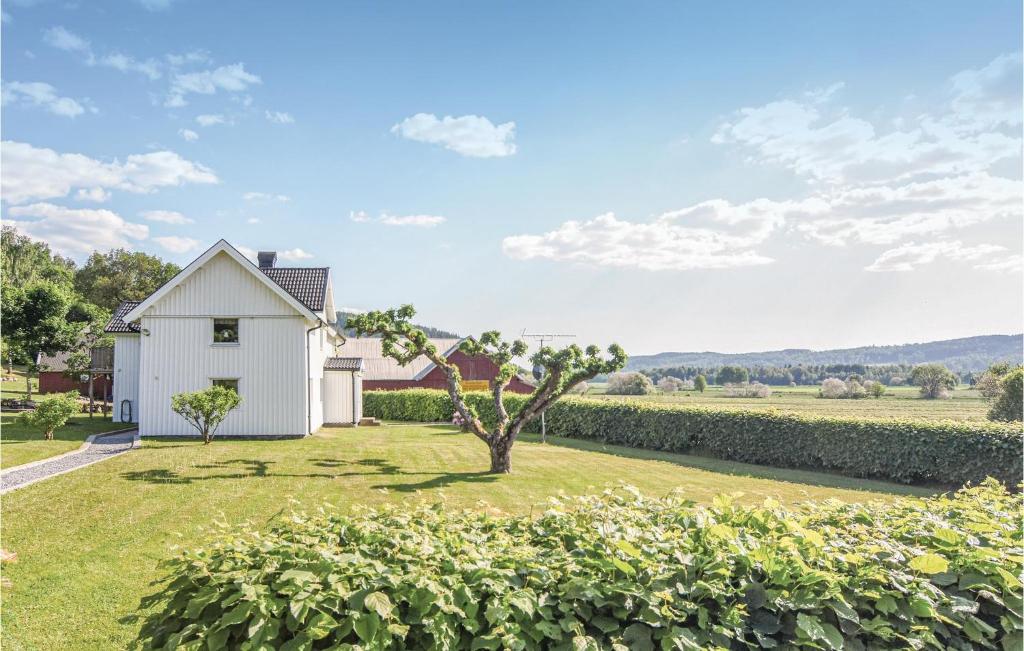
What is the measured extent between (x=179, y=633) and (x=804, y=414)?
2085cm

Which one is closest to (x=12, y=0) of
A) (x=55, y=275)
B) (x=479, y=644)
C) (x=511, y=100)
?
(x=511, y=100)

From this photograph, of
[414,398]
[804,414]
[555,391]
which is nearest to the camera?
[555,391]

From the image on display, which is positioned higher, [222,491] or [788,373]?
[788,373]

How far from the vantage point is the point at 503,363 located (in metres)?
16.9

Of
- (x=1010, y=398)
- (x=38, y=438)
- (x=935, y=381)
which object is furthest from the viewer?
(x=935, y=381)

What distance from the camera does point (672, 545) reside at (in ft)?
11.1

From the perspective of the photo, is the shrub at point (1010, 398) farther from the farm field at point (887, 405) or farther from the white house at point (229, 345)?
the white house at point (229, 345)

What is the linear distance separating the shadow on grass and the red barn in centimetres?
2007

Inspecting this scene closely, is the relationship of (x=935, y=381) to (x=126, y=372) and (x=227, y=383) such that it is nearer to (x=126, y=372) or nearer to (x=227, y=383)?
(x=227, y=383)

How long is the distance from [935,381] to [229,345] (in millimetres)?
64499

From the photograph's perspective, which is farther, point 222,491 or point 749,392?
point 749,392

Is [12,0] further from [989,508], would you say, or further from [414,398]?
[414,398]

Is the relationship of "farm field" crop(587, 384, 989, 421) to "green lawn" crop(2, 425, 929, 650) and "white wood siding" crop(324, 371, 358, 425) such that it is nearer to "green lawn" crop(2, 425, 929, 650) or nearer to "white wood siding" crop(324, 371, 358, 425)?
"green lawn" crop(2, 425, 929, 650)

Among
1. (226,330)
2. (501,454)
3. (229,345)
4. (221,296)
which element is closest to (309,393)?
(229,345)
